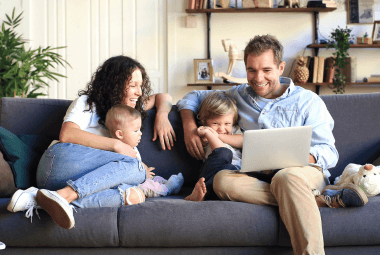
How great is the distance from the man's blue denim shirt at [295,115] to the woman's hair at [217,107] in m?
0.07

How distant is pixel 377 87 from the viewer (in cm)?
385

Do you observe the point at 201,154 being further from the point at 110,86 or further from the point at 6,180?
the point at 6,180

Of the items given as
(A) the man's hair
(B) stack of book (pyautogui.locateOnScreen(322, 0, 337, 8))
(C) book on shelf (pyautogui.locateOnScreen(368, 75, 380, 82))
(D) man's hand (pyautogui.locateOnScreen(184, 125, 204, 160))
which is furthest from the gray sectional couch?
(B) stack of book (pyautogui.locateOnScreen(322, 0, 337, 8))

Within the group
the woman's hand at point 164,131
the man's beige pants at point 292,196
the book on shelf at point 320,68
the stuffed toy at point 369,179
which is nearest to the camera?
the man's beige pants at point 292,196

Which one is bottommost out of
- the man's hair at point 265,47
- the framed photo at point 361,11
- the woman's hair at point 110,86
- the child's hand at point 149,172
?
the child's hand at point 149,172

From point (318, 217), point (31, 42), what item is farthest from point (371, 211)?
point (31, 42)

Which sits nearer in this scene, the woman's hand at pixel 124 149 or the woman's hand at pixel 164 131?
the woman's hand at pixel 124 149

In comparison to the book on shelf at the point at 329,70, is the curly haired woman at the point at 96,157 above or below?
below

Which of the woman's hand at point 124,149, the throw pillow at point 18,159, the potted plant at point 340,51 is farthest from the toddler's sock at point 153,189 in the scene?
the potted plant at point 340,51

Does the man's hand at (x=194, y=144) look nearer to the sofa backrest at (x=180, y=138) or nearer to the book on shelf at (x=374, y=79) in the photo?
the sofa backrest at (x=180, y=138)

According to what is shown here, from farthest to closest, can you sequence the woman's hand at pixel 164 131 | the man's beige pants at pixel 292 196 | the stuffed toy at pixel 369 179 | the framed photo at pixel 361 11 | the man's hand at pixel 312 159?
the framed photo at pixel 361 11 → the woman's hand at pixel 164 131 → the man's hand at pixel 312 159 → the stuffed toy at pixel 369 179 → the man's beige pants at pixel 292 196

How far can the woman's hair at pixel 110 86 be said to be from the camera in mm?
1722

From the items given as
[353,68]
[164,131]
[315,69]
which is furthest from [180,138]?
[353,68]

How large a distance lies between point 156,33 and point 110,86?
2.27 metres
